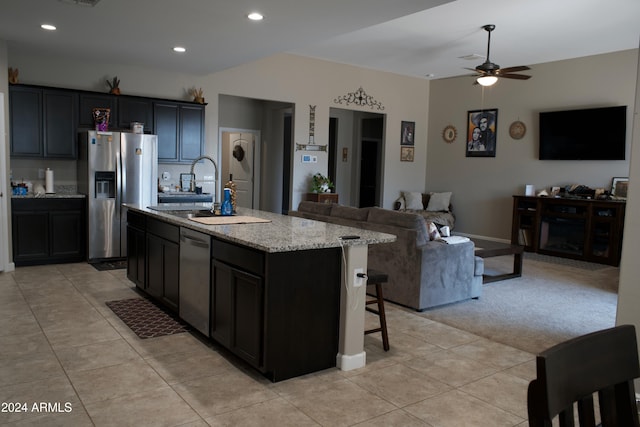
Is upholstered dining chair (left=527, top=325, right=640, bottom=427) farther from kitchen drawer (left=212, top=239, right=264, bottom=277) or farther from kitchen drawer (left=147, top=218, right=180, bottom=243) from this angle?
kitchen drawer (left=147, top=218, right=180, bottom=243)

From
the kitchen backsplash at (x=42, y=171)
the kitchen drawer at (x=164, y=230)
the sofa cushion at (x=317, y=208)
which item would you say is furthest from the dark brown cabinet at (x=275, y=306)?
the kitchen backsplash at (x=42, y=171)

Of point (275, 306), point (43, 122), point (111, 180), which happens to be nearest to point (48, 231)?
point (111, 180)

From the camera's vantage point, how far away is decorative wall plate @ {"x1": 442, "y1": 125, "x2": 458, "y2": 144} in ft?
32.6

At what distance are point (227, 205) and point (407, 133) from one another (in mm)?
6776

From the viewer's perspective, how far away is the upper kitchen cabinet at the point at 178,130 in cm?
688

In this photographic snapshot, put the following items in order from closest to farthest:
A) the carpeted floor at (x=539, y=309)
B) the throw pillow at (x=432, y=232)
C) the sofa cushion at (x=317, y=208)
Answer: the carpeted floor at (x=539, y=309) < the throw pillow at (x=432, y=232) < the sofa cushion at (x=317, y=208)

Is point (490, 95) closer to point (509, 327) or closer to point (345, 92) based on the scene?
point (345, 92)

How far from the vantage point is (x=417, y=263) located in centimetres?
452

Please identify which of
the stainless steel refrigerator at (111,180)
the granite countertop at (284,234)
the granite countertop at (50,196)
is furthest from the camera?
the stainless steel refrigerator at (111,180)

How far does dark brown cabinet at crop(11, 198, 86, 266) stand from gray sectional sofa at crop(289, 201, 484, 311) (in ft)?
11.5

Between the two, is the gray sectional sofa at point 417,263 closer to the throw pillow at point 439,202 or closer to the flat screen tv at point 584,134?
the flat screen tv at point 584,134

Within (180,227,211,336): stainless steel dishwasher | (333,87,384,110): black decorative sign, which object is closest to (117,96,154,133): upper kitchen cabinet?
(180,227,211,336): stainless steel dishwasher

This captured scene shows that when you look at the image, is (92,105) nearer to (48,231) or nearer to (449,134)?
(48,231)

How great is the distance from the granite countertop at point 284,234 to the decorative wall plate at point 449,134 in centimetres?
673
